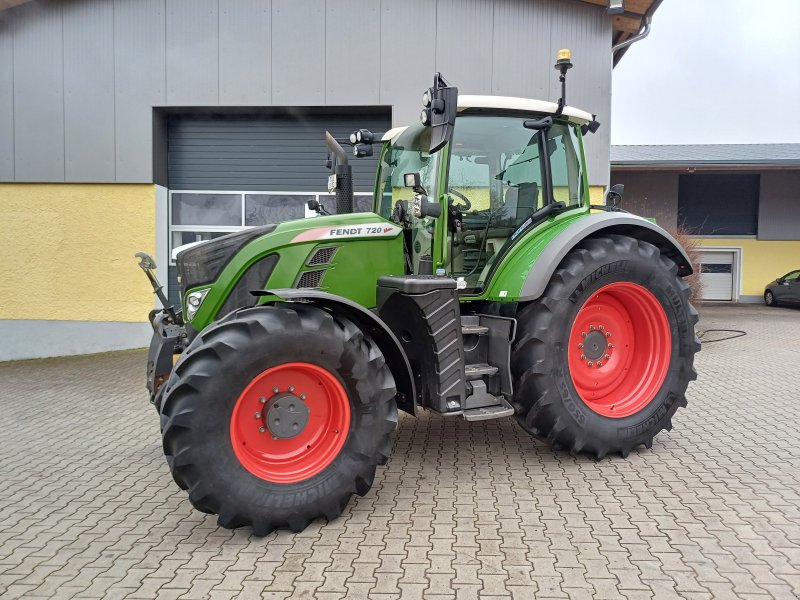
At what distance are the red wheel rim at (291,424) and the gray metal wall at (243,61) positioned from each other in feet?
23.0

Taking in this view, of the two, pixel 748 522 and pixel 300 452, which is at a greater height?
pixel 300 452

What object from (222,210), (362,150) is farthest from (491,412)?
(222,210)

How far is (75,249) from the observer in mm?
9664

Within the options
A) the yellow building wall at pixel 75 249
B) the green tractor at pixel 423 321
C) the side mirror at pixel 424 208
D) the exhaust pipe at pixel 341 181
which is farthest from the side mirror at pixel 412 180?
the yellow building wall at pixel 75 249

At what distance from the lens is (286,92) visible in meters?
9.53

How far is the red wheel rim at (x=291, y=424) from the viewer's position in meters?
3.29

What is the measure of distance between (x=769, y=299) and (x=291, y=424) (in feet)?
71.0

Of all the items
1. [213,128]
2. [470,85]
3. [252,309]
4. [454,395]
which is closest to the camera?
[252,309]

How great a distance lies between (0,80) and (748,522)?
11245 millimetres

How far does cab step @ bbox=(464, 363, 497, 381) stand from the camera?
4023 millimetres

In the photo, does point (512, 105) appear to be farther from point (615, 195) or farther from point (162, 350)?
point (162, 350)

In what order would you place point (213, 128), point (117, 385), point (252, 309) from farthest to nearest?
point (213, 128)
point (117, 385)
point (252, 309)

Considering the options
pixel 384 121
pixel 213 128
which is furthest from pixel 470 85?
pixel 213 128

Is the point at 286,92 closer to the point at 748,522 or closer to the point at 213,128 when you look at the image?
the point at 213,128
